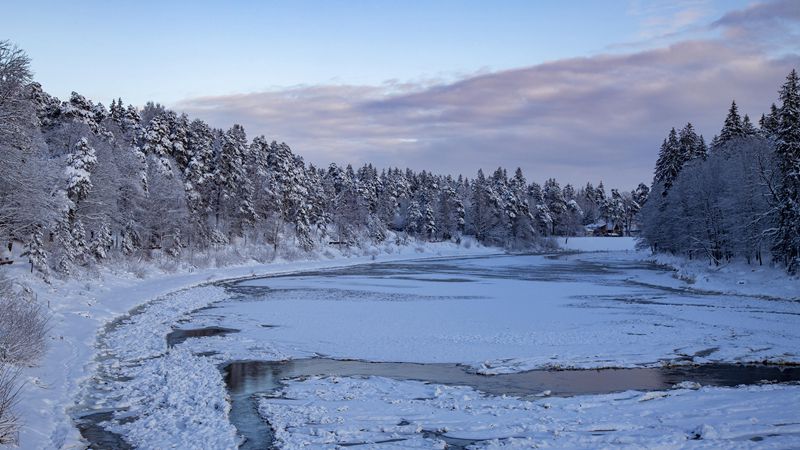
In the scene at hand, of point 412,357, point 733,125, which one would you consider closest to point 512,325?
point 412,357

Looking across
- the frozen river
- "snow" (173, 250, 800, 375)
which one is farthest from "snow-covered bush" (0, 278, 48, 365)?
"snow" (173, 250, 800, 375)

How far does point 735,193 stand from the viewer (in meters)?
50.5

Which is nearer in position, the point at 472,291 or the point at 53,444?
the point at 53,444

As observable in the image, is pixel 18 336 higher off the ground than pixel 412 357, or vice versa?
pixel 18 336

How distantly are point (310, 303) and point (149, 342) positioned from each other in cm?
1241

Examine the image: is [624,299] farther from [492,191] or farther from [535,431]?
[492,191]

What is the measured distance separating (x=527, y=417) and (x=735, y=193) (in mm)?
46333

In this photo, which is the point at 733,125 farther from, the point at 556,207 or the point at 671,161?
the point at 556,207

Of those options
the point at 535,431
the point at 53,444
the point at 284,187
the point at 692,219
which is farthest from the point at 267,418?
the point at 284,187

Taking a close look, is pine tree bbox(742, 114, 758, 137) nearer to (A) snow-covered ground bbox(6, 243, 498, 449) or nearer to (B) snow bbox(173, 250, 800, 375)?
(B) snow bbox(173, 250, 800, 375)

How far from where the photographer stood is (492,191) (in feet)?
363

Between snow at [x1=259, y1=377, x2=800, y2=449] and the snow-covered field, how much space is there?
0.14ft

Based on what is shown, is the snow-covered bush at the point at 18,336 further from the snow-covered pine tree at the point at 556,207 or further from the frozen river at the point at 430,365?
the snow-covered pine tree at the point at 556,207

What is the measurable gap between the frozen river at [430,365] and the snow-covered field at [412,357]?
0.25 ft
